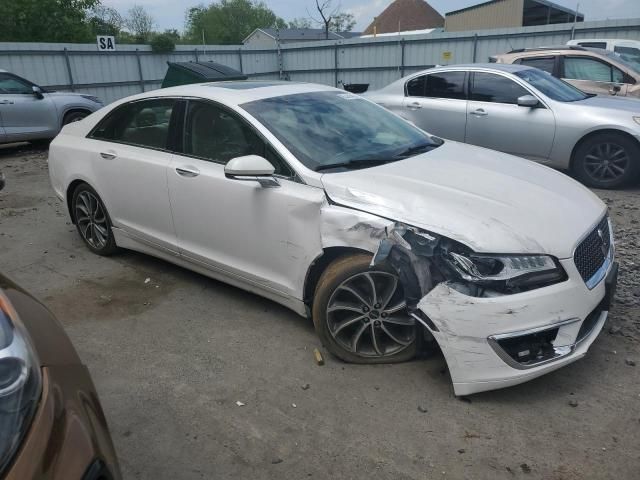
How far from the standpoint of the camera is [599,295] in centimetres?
283

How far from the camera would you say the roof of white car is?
377cm

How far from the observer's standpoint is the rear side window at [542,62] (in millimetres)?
9016

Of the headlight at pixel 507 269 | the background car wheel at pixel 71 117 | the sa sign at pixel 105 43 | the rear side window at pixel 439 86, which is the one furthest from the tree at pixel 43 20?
the headlight at pixel 507 269

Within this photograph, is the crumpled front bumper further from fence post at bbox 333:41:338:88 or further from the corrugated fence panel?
fence post at bbox 333:41:338:88

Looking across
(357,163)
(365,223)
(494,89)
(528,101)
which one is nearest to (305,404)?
(365,223)

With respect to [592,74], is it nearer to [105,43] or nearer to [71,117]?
[71,117]

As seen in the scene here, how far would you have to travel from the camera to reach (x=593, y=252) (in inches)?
115

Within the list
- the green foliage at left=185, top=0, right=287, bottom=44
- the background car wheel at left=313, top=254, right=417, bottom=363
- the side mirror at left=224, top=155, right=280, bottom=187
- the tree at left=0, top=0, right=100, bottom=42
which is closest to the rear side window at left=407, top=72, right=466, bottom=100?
the side mirror at left=224, top=155, right=280, bottom=187

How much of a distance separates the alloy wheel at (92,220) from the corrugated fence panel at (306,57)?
36.0ft

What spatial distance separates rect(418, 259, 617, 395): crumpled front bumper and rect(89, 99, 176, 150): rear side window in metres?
2.51

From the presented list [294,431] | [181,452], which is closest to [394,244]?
[294,431]

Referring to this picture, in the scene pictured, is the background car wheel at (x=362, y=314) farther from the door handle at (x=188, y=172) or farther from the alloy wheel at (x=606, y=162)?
the alloy wheel at (x=606, y=162)

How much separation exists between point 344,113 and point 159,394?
228 centimetres

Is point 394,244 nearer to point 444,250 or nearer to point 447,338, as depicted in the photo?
point 444,250
